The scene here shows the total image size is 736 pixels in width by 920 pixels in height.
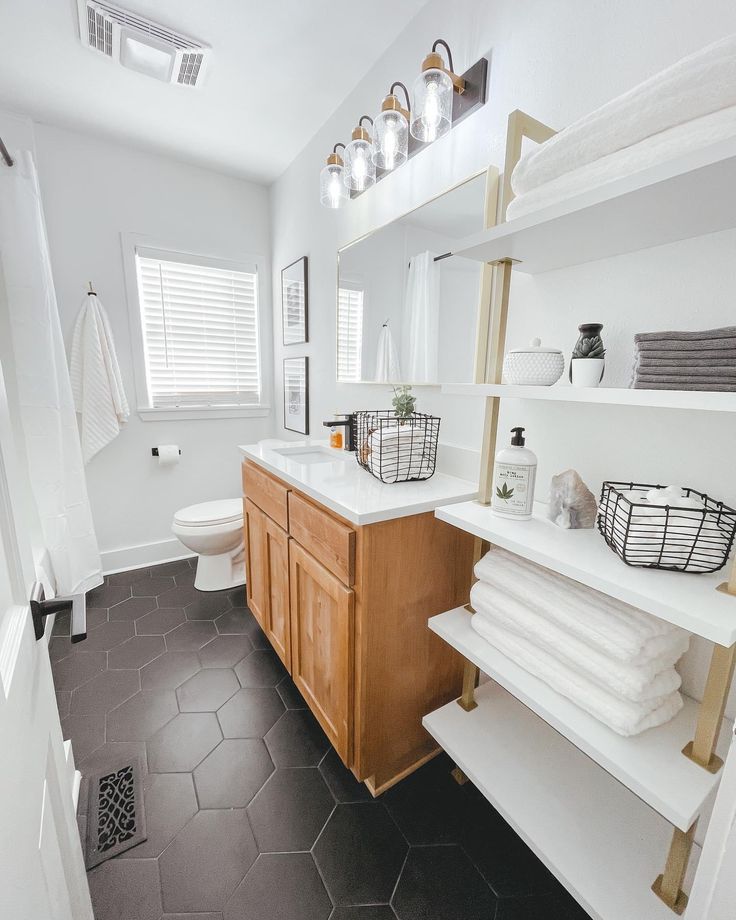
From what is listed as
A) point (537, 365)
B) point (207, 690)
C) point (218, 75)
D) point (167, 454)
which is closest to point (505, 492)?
point (537, 365)

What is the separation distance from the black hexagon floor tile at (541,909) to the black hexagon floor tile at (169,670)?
1.35 meters

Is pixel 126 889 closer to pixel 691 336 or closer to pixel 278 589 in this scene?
pixel 278 589

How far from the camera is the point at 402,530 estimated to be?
3.72 ft

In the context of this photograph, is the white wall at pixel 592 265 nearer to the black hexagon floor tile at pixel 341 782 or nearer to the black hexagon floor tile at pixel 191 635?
the black hexagon floor tile at pixel 341 782

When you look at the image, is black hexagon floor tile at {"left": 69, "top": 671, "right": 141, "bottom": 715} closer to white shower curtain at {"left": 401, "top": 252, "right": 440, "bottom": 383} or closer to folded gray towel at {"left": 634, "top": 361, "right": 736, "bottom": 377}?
white shower curtain at {"left": 401, "top": 252, "right": 440, "bottom": 383}

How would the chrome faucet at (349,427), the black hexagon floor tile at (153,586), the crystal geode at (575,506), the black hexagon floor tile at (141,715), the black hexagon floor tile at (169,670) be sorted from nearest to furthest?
1. the crystal geode at (575,506)
2. the black hexagon floor tile at (141,715)
3. the black hexagon floor tile at (169,670)
4. the chrome faucet at (349,427)
5. the black hexagon floor tile at (153,586)

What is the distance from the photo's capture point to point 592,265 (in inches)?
40.1

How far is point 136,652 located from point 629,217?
237cm

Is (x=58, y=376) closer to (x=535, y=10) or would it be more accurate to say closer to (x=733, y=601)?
(x=535, y=10)

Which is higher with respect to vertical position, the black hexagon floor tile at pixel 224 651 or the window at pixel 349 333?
the window at pixel 349 333

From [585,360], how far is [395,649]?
0.92 metres

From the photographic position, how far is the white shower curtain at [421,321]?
4.89 feet

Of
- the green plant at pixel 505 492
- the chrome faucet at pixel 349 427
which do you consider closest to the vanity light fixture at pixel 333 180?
the chrome faucet at pixel 349 427

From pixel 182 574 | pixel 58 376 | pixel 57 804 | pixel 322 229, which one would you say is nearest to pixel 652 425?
pixel 57 804
